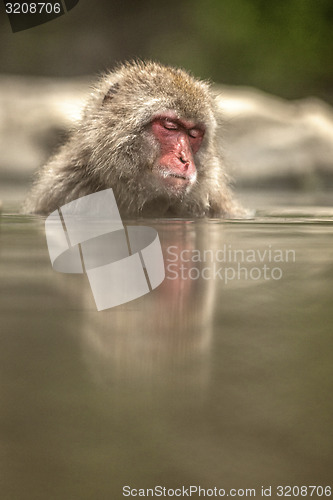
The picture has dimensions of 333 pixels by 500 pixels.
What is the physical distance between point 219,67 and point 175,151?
240 centimetres

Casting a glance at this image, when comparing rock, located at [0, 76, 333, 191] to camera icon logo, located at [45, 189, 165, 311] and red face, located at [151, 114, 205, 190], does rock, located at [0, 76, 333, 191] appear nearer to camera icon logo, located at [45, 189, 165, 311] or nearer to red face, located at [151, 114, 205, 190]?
red face, located at [151, 114, 205, 190]

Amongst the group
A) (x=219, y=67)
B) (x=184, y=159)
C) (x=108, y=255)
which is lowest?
(x=108, y=255)

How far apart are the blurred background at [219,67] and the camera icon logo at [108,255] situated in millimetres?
2455

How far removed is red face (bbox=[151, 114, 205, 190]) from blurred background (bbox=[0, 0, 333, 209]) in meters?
1.91

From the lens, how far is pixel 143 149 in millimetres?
2107

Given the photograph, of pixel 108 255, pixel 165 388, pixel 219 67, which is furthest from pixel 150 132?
pixel 219 67

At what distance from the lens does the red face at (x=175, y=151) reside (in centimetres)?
202

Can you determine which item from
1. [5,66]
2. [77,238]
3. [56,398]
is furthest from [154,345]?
[5,66]

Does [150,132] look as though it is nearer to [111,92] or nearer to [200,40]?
[111,92]

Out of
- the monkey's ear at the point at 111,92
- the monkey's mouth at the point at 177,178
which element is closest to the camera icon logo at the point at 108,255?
the monkey's mouth at the point at 177,178

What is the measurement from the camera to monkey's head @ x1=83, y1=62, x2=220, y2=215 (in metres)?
2.05

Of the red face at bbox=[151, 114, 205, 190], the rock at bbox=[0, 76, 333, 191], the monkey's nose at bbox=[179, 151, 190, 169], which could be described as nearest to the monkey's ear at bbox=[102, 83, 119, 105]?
the red face at bbox=[151, 114, 205, 190]

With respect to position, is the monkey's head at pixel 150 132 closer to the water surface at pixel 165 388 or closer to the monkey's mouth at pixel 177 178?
the monkey's mouth at pixel 177 178

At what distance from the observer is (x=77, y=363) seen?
0.49 m
